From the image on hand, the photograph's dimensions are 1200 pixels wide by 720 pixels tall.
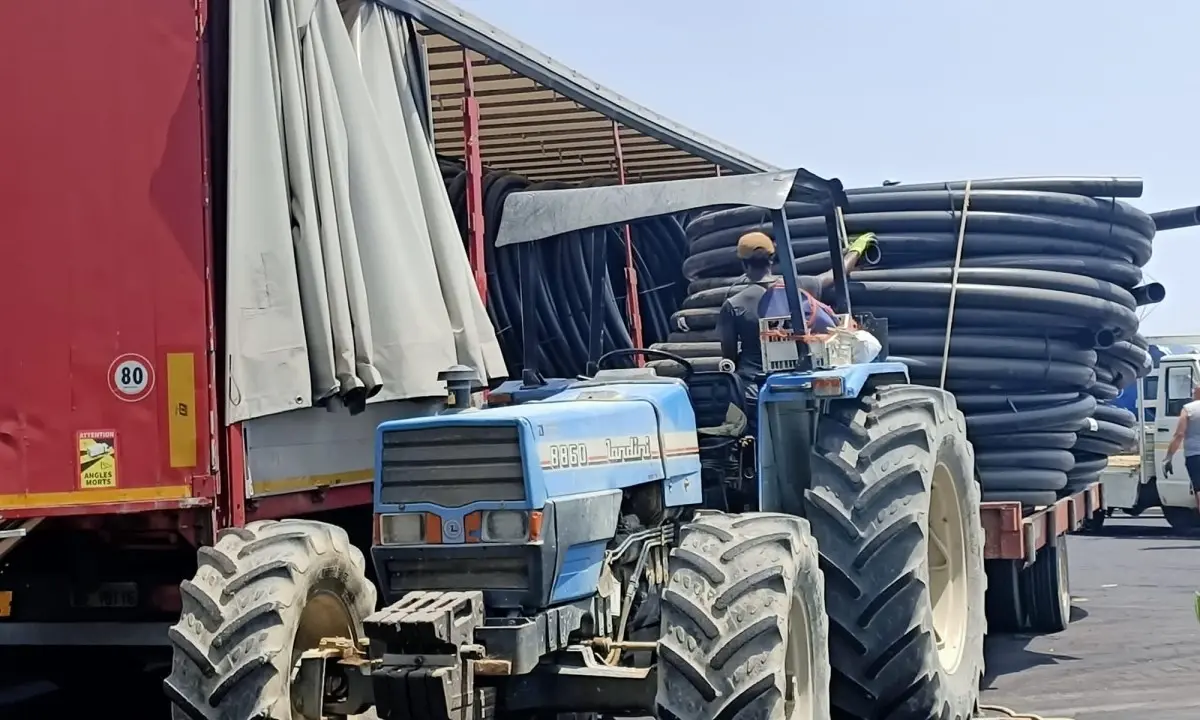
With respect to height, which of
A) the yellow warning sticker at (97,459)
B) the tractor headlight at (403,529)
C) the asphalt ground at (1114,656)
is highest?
the yellow warning sticker at (97,459)

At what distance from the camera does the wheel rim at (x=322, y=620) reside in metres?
5.12

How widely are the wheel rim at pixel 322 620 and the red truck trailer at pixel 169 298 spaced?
48.2 inches

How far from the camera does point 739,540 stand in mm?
4840

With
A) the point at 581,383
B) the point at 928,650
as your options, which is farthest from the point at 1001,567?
the point at 581,383

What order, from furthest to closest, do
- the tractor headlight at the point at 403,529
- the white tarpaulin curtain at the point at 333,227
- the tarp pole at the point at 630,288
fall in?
the tarp pole at the point at 630,288
the white tarpaulin curtain at the point at 333,227
the tractor headlight at the point at 403,529

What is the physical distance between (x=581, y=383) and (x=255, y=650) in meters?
1.86

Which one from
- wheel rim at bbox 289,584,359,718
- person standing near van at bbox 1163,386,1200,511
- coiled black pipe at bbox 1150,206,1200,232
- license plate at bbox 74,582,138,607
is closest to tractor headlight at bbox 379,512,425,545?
wheel rim at bbox 289,584,359,718

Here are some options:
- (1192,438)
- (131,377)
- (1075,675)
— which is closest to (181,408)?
(131,377)

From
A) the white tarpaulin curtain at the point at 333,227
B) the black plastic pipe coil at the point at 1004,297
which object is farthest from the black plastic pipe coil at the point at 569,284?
the white tarpaulin curtain at the point at 333,227

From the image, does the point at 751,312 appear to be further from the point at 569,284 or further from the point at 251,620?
the point at 251,620

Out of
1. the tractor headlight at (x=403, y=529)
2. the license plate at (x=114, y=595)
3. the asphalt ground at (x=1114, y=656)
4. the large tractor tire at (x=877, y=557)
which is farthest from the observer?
the asphalt ground at (x=1114, y=656)

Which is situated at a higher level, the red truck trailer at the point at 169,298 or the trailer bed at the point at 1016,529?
the red truck trailer at the point at 169,298

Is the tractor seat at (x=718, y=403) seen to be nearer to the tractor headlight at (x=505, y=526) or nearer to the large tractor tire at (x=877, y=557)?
the large tractor tire at (x=877, y=557)

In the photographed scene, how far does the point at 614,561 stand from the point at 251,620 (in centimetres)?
133
